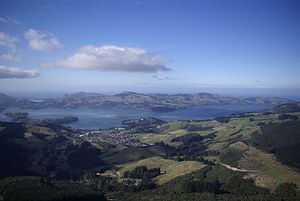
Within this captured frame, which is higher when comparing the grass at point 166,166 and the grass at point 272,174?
the grass at point 272,174

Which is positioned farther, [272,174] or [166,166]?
[166,166]

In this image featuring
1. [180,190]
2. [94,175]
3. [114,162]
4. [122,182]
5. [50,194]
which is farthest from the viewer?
[114,162]

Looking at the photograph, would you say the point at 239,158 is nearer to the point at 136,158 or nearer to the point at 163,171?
the point at 163,171

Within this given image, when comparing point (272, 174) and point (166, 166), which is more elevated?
point (272, 174)

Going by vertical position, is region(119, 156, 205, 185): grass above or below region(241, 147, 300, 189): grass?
below

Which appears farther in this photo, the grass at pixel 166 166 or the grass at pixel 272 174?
the grass at pixel 166 166

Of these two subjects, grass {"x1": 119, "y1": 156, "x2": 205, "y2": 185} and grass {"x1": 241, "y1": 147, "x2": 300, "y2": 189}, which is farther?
grass {"x1": 119, "y1": 156, "x2": 205, "y2": 185}

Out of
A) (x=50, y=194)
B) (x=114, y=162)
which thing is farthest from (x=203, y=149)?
(x=50, y=194)

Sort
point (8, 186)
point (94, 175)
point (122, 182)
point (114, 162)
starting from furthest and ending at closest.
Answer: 1. point (114, 162)
2. point (94, 175)
3. point (122, 182)
4. point (8, 186)
